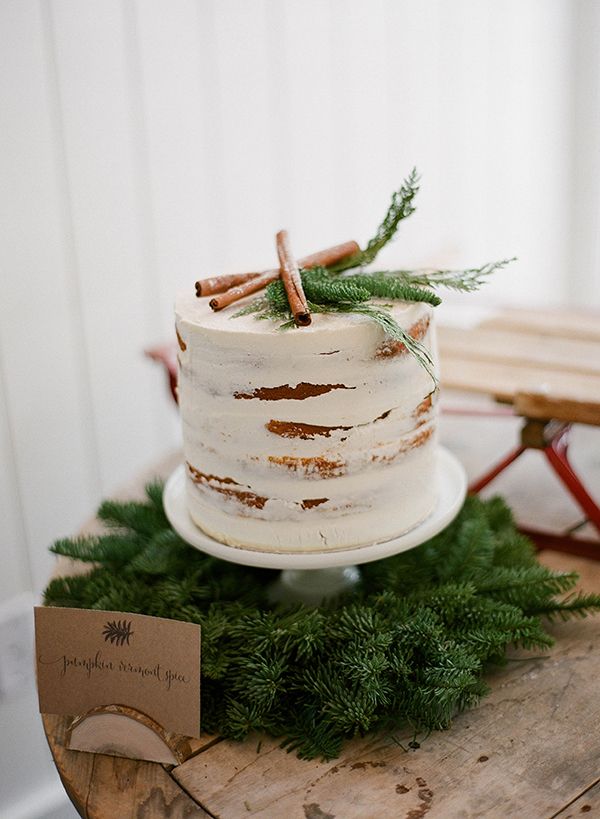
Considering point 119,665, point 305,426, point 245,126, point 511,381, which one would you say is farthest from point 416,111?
point 119,665

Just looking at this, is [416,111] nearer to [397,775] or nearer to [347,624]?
[347,624]

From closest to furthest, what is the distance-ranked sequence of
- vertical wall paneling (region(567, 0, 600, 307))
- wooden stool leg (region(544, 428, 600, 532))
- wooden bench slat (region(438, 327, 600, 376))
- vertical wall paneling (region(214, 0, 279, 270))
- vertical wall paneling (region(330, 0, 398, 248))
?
wooden stool leg (region(544, 428, 600, 532)), wooden bench slat (region(438, 327, 600, 376)), vertical wall paneling (region(214, 0, 279, 270)), vertical wall paneling (region(330, 0, 398, 248)), vertical wall paneling (region(567, 0, 600, 307))

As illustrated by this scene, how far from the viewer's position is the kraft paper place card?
87 centimetres

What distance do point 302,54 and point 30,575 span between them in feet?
3.51

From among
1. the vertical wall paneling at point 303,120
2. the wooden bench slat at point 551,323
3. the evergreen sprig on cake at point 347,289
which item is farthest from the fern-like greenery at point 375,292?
the vertical wall paneling at point 303,120

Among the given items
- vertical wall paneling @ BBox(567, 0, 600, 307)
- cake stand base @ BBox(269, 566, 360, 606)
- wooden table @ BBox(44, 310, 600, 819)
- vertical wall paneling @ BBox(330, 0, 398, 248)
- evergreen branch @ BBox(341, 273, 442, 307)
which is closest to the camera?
wooden table @ BBox(44, 310, 600, 819)

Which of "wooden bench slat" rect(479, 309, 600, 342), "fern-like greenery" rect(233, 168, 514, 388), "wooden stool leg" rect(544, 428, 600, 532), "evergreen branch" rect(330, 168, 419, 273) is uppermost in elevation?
"evergreen branch" rect(330, 168, 419, 273)

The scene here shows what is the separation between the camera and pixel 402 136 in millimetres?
2025

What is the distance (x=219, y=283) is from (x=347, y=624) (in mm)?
381

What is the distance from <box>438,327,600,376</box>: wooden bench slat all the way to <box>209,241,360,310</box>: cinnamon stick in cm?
36

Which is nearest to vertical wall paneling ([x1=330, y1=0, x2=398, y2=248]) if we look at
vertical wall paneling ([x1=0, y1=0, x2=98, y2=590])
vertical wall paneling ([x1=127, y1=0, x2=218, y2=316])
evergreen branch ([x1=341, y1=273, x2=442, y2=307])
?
vertical wall paneling ([x1=127, y1=0, x2=218, y2=316])

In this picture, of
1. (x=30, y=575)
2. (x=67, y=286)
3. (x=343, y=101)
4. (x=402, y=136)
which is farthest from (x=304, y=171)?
(x=30, y=575)

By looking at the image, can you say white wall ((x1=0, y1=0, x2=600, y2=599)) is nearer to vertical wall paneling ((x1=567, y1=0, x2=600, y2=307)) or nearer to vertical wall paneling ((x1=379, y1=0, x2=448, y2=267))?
vertical wall paneling ((x1=379, y1=0, x2=448, y2=267))

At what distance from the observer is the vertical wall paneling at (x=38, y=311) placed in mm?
1354
